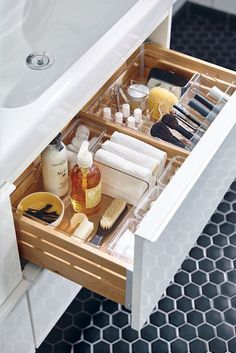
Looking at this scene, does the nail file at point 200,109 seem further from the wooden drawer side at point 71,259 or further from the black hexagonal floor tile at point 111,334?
the black hexagonal floor tile at point 111,334

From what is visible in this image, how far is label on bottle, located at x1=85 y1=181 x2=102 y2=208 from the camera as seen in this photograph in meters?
1.43

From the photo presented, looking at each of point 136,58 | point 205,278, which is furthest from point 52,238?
point 205,278

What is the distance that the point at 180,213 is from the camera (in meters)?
1.32

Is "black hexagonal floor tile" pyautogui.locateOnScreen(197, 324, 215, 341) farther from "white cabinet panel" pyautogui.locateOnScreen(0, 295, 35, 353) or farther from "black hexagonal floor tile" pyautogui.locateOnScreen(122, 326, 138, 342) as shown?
"white cabinet panel" pyautogui.locateOnScreen(0, 295, 35, 353)

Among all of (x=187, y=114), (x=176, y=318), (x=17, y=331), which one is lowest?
(x=17, y=331)

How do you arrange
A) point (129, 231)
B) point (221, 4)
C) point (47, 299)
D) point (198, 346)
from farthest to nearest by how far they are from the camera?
point (221, 4) < point (198, 346) < point (47, 299) < point (129, 231)

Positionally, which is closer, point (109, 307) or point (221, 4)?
point (109, 307)

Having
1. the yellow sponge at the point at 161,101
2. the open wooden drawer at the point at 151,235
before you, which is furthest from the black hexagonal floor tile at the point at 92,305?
the yellow sponge at the point at 161,101

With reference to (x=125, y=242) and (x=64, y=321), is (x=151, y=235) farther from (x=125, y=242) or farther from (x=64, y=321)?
(x=64, y=321)

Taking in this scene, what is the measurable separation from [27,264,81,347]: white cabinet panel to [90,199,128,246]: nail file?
0.61ft

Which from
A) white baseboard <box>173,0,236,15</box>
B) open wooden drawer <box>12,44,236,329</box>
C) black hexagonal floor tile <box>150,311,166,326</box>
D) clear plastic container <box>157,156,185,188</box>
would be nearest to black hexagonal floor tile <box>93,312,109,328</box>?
black hexagonal floor tile <box>150,311,166,326</box>

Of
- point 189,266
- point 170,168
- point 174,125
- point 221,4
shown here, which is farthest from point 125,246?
point 221,4

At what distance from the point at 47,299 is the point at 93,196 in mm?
370

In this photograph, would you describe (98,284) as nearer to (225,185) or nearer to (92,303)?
(225,185)
